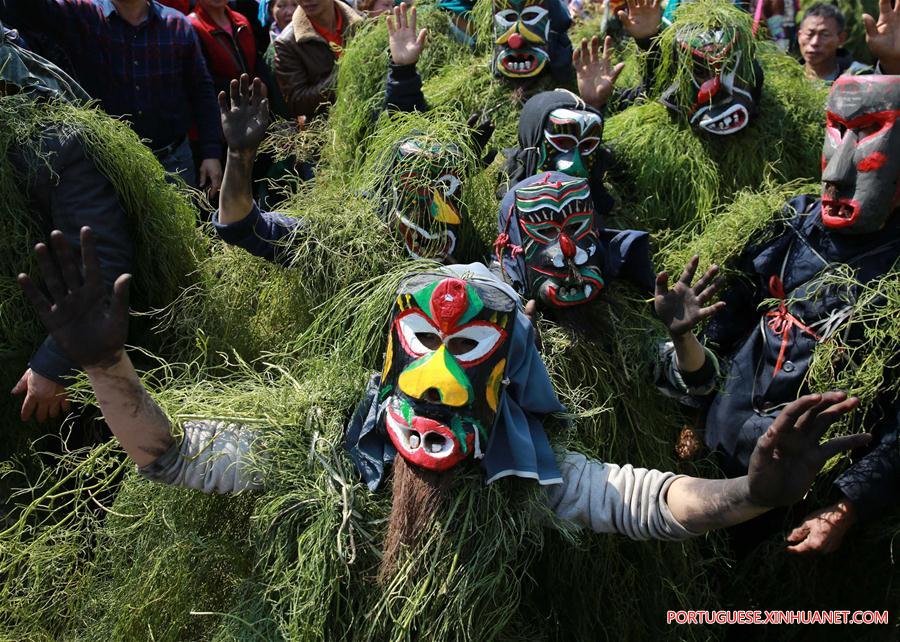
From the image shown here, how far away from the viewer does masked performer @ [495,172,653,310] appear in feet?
10.3

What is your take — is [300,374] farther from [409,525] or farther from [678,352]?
[678,352]

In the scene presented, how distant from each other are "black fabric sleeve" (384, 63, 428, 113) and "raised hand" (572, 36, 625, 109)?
0.66 m

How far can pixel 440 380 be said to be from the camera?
246 cm

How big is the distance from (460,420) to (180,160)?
2.24 m

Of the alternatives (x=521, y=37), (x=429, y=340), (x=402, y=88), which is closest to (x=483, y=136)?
(x=402, y=88)

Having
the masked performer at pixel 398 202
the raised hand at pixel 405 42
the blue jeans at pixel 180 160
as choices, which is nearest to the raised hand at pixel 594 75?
the raised hand at pixel 405 42

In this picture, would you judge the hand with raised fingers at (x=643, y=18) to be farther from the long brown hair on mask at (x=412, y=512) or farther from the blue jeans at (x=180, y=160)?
the long brown hair on mask at (x=412, y=512)

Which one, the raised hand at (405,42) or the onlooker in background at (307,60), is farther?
the onlooker in background at (307,60)

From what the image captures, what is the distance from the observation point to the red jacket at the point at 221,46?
459 cm

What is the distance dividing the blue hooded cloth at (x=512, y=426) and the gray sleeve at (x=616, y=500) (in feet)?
0.31

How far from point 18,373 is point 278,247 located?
0.93 meters

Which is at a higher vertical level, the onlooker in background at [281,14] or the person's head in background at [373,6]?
the onlooker in background at [281,14]

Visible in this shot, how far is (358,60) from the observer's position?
4.52 metres

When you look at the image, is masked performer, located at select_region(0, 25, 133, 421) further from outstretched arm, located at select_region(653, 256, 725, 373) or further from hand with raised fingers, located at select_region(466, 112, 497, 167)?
outstretched arm, located at select_region(653, 256, 725, 373)
